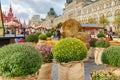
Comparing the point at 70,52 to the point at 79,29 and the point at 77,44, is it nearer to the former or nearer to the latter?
the point at 77,44

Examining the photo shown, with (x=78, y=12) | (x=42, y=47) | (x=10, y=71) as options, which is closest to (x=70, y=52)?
(x=42, y=47)

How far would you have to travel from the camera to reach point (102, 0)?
269 feet

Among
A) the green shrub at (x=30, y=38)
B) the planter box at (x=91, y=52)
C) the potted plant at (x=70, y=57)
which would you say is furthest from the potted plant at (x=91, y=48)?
the potted plant at (x=70, y=57)

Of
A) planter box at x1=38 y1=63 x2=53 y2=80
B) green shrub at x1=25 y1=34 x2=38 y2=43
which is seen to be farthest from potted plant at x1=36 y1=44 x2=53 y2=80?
green shrub at x1=25 y1=34 x2=38 y2=43

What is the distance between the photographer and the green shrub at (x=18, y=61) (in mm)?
4402

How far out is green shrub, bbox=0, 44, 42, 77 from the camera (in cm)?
440

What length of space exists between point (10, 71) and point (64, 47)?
7.76 feet

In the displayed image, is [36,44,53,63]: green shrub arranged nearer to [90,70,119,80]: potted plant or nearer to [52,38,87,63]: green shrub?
[52,38,87,63]: green shrub

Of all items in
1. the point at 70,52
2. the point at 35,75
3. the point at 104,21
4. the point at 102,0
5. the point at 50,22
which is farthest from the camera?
the point at 50,22

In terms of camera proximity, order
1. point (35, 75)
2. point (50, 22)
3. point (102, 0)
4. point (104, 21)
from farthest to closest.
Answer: point (50, 22)
point (102, 0)
point (104, 21)
point (35, 75)

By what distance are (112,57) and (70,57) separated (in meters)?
1.05

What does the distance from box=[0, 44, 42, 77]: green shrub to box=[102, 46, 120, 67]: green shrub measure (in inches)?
91.3

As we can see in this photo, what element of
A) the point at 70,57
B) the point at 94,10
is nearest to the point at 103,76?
the point at 70,57

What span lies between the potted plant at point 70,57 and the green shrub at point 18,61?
198 cm
